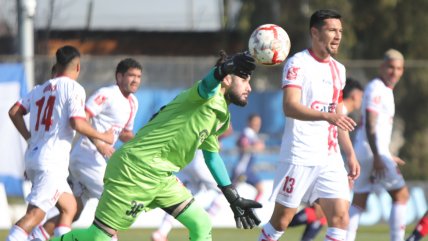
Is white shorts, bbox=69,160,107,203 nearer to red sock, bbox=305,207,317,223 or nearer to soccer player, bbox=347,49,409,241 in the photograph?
red sock, bbox=305,207,317,223

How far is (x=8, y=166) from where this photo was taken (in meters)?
20.0

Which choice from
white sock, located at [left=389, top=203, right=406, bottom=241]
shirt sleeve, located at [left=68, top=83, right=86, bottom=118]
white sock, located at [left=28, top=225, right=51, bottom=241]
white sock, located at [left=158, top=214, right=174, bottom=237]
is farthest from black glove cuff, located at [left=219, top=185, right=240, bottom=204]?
white sock, located at [left=158, top=214, right=174, bottom=237]

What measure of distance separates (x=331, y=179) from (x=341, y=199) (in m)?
0.20

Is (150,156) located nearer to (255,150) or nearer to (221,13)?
(255,150)

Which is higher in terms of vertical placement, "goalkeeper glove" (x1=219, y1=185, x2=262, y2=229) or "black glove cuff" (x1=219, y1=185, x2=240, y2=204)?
"black glove cuff" (x1=219, y1=185, x2=240, y2=204)

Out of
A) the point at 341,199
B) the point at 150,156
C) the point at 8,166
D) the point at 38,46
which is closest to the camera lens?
the point at 150,156

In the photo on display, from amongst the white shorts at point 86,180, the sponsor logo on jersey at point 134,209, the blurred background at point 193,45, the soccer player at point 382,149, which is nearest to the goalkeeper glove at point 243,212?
the sponsor logo on jersey at point 134,209

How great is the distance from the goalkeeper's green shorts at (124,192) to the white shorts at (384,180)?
5.45m

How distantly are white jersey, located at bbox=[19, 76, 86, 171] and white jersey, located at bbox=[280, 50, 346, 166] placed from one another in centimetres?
223

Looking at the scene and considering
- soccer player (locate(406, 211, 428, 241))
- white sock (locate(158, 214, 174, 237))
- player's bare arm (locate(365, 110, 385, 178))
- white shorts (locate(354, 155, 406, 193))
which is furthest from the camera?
white sock (locate(158, 214, 174, 237))

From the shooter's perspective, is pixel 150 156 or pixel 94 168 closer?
pixel 150 156

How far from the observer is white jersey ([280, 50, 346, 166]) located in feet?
35.2

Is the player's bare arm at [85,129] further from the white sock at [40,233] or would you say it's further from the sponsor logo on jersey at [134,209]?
the sponsor logo on jersey at [134,209]

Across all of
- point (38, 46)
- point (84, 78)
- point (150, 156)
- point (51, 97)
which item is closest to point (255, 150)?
point (84, 78)
